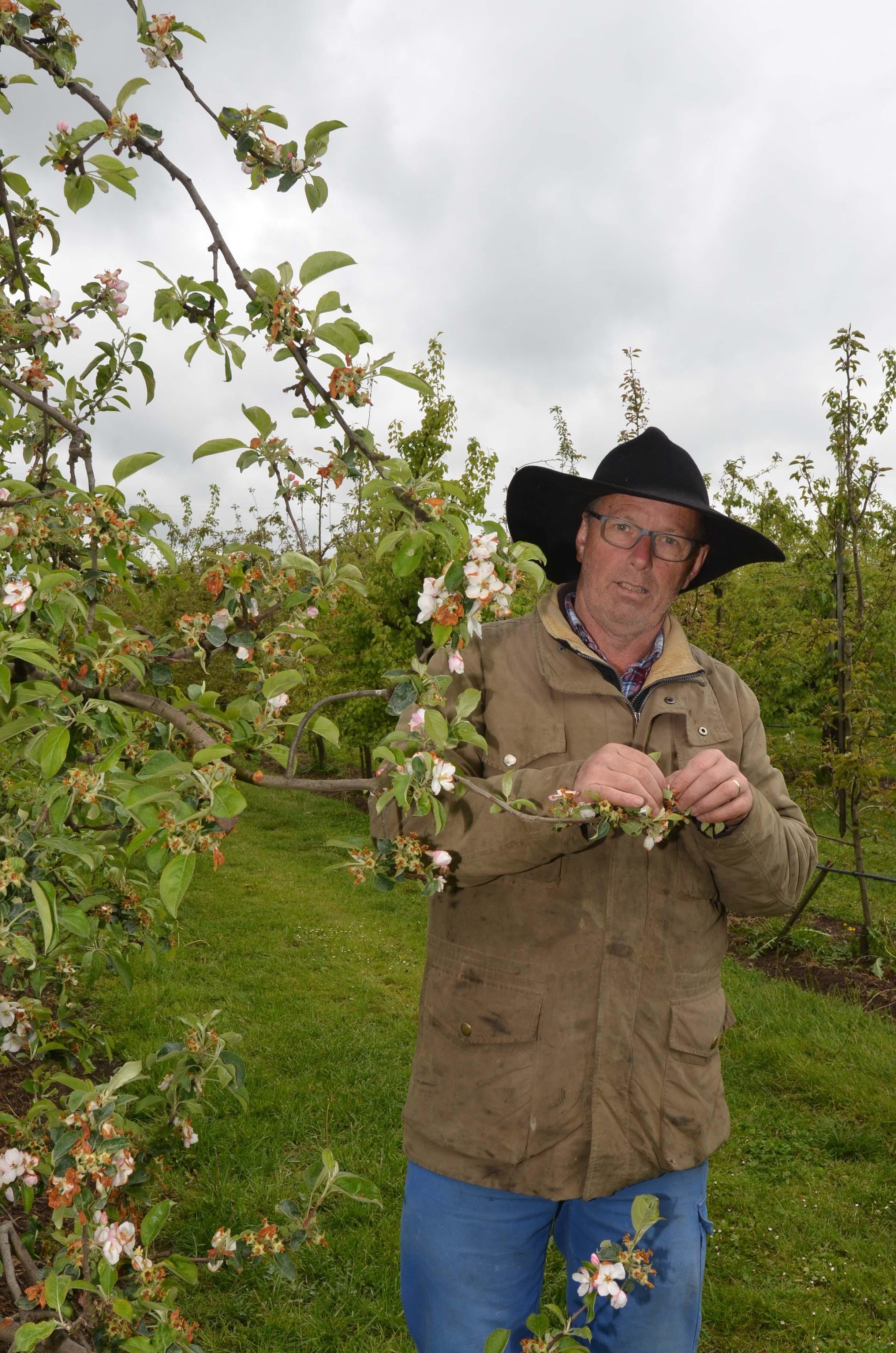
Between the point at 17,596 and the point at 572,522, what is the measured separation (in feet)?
5.78

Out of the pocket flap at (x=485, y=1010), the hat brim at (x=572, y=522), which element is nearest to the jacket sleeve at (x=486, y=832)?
the pocket flap at (x=485, y=1010)

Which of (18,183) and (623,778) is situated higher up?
(18,183)

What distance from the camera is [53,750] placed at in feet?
4.30

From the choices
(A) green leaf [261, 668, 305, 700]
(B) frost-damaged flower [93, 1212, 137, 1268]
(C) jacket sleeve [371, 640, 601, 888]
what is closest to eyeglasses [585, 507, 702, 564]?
(C) jacket sleeve [371, 640, 601, 888]

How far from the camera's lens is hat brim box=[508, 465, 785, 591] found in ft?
8.36

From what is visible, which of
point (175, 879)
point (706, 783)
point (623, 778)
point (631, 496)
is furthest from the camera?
point (631, 496)

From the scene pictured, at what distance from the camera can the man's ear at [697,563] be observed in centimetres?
274

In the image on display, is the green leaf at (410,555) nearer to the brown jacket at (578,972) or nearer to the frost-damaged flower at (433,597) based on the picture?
the frost-damaged flower at (433,597)

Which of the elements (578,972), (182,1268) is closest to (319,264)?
(578,972)

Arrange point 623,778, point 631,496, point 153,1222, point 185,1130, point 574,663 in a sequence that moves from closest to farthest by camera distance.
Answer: point 623,778 → point 153,1222 → point 185,1130 → point 574,663 → point 631,496

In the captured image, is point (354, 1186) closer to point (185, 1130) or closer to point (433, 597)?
point (185, 1130)

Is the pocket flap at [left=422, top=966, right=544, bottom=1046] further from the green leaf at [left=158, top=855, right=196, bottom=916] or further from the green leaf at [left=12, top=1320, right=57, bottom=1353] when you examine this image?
the green leaf at [left=158, top=855, right=196, bottom=916]

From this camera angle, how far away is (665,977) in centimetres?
222

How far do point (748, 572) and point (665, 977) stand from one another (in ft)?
38.6
